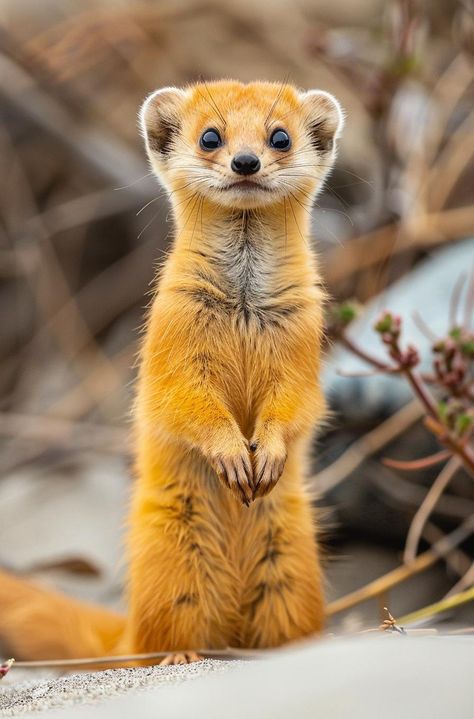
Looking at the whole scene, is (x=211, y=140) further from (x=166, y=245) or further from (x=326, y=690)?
(x=166, y=245)

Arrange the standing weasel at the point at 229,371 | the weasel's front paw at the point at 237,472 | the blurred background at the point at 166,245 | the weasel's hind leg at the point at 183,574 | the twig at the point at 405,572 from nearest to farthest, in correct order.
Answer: the weasel's front paw at the point at 237,472 → the standing weasel at the point at 229,371 → the weasel's hind leg at the point at 183,574 → the twig at the point at 405,572 → the blurred background at the point at 166,245

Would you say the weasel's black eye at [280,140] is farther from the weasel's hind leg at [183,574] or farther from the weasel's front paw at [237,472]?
the weasel's hind leg at [183,574]

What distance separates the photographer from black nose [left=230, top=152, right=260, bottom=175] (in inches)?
93.6

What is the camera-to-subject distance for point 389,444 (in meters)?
4.08

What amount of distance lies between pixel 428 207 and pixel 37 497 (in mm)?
2344

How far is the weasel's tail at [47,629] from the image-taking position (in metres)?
3.09

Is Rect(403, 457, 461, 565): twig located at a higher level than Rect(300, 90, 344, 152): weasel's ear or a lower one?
lower

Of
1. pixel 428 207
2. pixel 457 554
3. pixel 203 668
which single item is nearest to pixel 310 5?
pixel 428 207

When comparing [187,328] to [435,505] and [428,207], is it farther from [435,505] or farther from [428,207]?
[428,207]

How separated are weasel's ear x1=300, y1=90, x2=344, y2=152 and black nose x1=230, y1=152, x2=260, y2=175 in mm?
353

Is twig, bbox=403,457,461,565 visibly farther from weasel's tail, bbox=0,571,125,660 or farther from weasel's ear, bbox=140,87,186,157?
weasel's ear, bbox=140,87,186,157

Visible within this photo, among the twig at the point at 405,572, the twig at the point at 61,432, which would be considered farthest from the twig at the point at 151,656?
the twig at the point at 61,432

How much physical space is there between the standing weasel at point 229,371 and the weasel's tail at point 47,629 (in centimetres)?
34

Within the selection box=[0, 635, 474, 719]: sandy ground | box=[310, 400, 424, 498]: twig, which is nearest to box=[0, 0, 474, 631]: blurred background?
box=[310, 400, 424, 498]: twig
